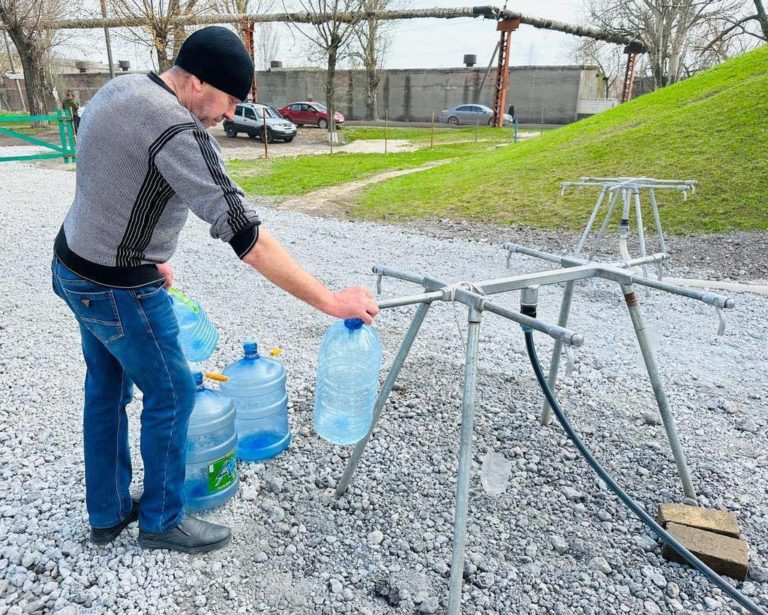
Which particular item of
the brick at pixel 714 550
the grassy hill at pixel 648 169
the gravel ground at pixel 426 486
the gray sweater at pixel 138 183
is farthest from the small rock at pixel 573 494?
the grassy hill at pixel 648 169

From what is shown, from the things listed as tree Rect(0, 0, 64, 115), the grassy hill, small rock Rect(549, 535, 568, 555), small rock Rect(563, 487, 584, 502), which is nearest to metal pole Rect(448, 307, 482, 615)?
small rock Rect(549, 535, 568, 555)

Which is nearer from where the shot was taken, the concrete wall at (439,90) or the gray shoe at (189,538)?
the gray shoe at (189,538)

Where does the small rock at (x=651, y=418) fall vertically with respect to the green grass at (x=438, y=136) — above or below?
below

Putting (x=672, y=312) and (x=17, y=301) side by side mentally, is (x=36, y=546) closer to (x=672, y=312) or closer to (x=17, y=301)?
(x=17, y=301)

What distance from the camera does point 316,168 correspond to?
16.7 meters

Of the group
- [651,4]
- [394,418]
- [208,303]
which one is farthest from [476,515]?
[651,4]

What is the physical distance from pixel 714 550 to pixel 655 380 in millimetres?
760

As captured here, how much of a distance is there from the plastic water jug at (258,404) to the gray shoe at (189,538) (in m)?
0.66

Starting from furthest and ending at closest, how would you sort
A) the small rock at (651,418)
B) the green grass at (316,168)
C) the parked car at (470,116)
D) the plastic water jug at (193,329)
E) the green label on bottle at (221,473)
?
the parked car at (470,116), the green grass at (316,168), the small rock at (651,418), the plastic water jug at (193,329), the green label on bottle at (221,473)

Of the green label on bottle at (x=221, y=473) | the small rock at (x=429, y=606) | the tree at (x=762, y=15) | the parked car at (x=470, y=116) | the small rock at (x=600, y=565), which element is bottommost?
the small rock at (x=429, y=606)

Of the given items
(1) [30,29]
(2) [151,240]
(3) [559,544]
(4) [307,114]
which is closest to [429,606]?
(3) [559,544]

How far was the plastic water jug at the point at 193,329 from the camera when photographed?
11.2ft

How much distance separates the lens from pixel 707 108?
41.2 ft

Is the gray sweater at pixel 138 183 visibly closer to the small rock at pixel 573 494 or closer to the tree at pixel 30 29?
the small rock at pixel 573 494
